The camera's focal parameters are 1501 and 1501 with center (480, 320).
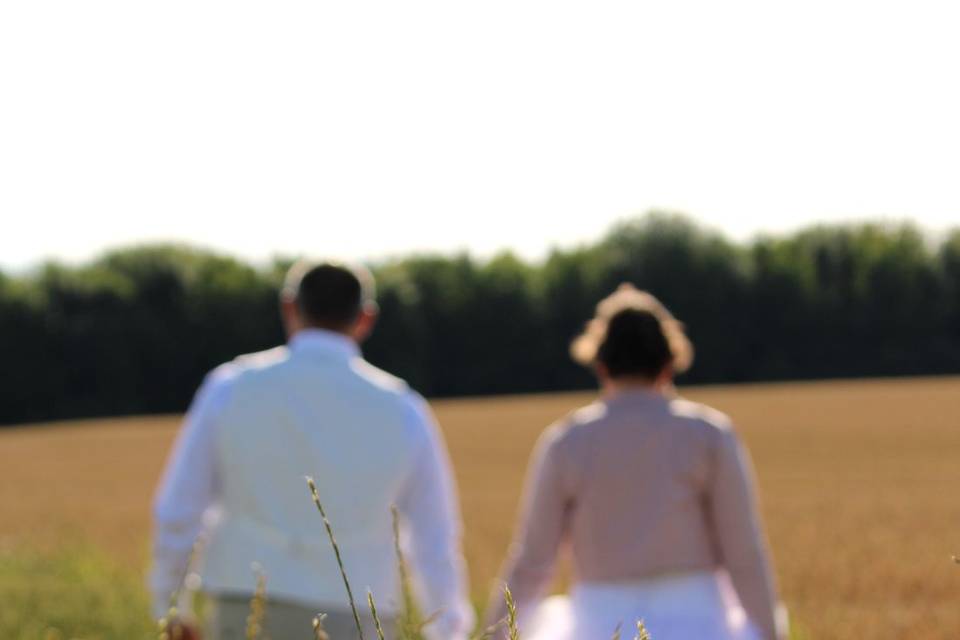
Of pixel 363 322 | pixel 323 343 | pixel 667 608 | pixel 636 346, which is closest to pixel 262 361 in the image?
pixel 323 343

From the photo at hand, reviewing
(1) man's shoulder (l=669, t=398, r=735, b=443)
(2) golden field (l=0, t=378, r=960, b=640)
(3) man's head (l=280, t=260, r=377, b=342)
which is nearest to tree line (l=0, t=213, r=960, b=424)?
(2) golden field (l=0, t=378, r=960, b=640)

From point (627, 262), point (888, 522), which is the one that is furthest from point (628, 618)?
point (627, 262)

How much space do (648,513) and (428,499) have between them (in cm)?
63

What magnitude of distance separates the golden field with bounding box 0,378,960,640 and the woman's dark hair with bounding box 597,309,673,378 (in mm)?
920

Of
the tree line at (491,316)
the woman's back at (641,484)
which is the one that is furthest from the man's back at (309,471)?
the tree line at (491,316)

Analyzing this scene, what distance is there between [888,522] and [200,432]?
13.8 meters

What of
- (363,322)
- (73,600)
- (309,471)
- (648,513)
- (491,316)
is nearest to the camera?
(648,513)

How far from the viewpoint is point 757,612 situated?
3.94 m

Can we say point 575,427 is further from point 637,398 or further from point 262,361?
point 262,361

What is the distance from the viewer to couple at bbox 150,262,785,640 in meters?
3.98

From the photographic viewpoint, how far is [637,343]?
4164 mm

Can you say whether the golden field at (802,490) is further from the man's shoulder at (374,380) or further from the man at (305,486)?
the man's shoulder at (374,380)

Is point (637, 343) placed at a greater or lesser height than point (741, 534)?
greater

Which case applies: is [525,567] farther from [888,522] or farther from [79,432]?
[79,432]
